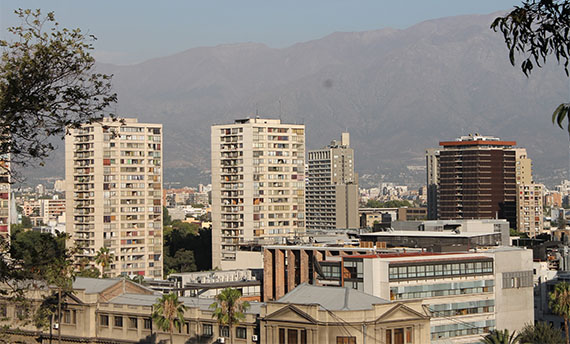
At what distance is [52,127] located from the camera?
31094 millimetres

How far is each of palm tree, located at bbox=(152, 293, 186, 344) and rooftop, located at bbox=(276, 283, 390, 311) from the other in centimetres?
890

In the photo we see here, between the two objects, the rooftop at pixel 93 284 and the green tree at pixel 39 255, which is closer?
the green tree at pixel 39 255

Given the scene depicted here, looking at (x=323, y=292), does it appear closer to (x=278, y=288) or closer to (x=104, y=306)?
(x=104, y=306)

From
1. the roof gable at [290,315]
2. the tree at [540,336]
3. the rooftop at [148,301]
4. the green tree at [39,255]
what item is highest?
the green tree at [39,255]

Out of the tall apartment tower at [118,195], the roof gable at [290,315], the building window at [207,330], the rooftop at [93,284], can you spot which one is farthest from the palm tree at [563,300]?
the tall apartment tower at [118,195]

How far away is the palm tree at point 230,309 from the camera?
7806 centimetres

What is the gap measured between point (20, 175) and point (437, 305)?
7105 centimetres

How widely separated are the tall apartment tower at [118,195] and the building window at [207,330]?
4040 inches

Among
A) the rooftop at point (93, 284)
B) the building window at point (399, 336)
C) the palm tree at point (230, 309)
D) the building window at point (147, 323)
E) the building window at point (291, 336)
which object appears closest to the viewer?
the building window at point (399, 336)

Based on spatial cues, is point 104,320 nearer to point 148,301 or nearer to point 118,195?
point 148,301

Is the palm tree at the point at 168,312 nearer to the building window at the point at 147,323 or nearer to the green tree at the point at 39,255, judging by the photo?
the building window at the point at 147,323

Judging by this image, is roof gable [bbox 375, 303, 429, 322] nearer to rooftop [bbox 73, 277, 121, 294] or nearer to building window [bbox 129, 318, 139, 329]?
building window [bbox 129, 318, 139, 329]

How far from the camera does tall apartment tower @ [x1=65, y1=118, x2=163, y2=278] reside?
186875 millimetres

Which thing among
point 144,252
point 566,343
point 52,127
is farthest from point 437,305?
point 144,252
